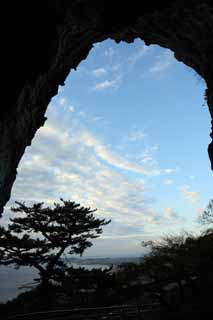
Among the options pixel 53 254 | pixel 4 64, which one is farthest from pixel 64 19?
pixel 53 254

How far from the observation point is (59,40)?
9.40 meters

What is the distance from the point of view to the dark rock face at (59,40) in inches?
314

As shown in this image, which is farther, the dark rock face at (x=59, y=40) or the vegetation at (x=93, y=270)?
the vegetation at (x=93, y=270)

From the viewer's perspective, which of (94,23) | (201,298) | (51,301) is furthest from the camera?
(51,301)

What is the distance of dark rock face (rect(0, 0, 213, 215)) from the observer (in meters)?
7.97

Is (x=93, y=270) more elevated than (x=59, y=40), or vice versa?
(x=59, y=40)

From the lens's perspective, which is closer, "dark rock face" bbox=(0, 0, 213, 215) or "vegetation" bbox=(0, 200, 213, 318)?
"dark rock face" bbox=(0, 0, 213, 215)

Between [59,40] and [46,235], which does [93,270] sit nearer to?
[46,235]

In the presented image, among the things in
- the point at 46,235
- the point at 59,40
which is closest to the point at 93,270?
the point at 46,235

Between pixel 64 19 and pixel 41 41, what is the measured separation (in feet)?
4.87

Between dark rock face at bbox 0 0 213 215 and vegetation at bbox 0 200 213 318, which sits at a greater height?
dark rock face at bbox 0 0 213 215

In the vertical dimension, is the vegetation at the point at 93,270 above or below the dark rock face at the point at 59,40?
below

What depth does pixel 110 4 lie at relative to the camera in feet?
33.0

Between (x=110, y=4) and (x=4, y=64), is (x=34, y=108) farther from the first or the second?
(x=110, y=4)
